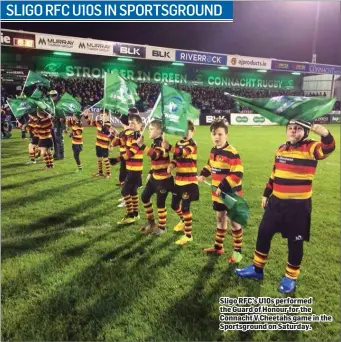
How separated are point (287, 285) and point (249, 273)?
1.69 ft

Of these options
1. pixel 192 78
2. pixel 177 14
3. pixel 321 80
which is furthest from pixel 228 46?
pixel 177 14

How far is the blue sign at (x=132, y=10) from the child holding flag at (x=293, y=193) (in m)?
2.16

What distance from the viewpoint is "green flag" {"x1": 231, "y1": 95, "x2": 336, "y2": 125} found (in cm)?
371

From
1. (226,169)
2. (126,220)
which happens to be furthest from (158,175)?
(226,169)

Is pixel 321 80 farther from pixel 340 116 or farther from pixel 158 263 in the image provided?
pixel 158 263

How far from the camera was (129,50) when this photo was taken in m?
30.5

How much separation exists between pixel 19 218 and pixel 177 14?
485 centimetres

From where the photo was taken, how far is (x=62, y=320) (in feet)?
12.0

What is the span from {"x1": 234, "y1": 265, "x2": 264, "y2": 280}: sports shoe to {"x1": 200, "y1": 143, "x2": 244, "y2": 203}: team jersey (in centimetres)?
99

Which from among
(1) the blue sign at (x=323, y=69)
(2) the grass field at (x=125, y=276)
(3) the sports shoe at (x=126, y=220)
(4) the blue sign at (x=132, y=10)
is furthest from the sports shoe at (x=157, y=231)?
(1) the blue sign at (x=323, y=69)

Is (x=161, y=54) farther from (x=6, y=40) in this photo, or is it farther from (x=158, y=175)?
(x=158, y=175)

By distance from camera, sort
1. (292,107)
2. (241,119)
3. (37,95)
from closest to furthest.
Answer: (292,107) < (37,95) < (241,119)

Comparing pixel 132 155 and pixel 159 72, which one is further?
pixel 159 72

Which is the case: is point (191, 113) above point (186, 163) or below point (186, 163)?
above
